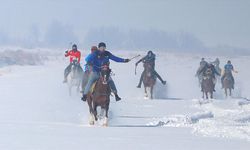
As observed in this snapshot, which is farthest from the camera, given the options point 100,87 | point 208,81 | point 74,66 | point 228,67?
point 228,67

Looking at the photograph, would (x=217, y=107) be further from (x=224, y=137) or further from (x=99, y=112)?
(x=224, y=137)

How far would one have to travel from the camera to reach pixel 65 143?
10406 millimetres

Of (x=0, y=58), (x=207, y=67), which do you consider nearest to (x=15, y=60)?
(x=0, y=58)

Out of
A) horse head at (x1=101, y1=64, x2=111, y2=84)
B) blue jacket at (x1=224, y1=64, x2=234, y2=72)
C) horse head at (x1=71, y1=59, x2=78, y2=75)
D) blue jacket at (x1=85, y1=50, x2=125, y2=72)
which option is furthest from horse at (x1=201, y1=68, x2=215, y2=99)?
horse head at (x1=101, y1=64, x2=111, y2=84)

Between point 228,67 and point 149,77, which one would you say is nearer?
point 149,77

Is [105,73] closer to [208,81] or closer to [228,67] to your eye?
[208,81]

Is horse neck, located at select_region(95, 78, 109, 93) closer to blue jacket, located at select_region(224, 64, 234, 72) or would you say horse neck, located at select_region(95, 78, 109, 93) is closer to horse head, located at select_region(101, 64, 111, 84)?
horse head, located at select_region(101, 64, 111, 84)

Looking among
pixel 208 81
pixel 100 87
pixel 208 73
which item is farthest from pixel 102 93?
pixel 208 73

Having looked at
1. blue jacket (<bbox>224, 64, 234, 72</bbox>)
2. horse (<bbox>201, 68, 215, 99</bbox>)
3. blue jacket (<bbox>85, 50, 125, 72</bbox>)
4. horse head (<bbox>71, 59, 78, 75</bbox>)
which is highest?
blue jacket (<bbox>224, 64, 234, 72</bbox>)

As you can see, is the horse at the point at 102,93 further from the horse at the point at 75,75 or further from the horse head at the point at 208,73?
the horse head at the point at 208,73

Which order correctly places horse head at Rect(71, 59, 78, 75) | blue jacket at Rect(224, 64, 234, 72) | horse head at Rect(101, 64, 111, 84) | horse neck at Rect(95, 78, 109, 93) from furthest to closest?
blue jacket at Rect(224, 64, 234, 72) < horse head at Rect(71, 59, 78, 75) < horse neck at Rect(95, 78, 109, 93) < horse head at Rect(101, 64, 111, 84)

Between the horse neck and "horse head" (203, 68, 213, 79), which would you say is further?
"horse head" (203, 68, 213, 79)

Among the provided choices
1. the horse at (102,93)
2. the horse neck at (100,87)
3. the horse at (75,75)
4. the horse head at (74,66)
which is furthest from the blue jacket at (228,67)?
the horse neck at (100,87)

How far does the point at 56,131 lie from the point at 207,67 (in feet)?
53.8
